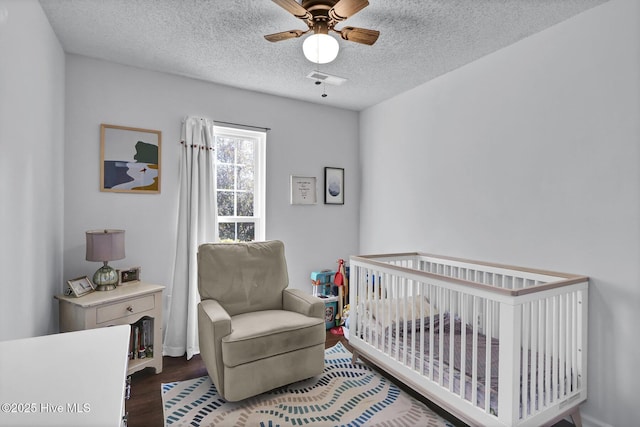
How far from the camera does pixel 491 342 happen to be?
2.20 meters

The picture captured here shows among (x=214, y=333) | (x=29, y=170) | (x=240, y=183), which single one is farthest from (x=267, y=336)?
(x=240, y=183)

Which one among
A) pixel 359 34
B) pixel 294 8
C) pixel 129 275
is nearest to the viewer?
pixel 294 8

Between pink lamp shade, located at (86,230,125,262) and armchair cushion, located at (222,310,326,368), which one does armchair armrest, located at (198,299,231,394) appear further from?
pink lamp shade, located at (86,230,125,262)

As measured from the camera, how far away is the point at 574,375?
78.7 inches

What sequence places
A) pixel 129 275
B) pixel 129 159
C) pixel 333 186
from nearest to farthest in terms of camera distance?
pixel 129 275 → pixel 129 159 → pixel 333 186

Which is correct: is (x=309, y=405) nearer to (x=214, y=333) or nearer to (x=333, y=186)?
(x=214, y=333)

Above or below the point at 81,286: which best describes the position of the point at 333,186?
above

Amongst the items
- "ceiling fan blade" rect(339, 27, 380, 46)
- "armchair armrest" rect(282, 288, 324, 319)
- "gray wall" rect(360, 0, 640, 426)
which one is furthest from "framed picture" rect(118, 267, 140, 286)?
"gray wall" rect(360, 0, 640, 426)

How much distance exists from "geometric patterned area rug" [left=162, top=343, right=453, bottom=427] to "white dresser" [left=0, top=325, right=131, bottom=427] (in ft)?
3.94

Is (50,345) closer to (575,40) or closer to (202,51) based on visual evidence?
(202,51)

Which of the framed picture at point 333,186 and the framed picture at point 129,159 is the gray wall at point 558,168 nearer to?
the framed picture at point 333,186

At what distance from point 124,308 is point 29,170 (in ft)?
3.58

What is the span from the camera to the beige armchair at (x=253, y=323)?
7.07 feet

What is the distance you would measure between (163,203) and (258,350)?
5.49 feet
